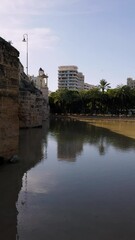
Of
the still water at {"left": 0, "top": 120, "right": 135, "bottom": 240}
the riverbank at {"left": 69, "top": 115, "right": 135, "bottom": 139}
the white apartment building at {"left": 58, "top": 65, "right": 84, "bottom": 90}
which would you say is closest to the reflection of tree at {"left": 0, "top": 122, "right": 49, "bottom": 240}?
the still water at {"left": 0, "top": 120, "right": 135, "bottom": 240}

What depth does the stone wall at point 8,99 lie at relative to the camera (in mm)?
14570

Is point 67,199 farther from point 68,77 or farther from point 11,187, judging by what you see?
point 68,77

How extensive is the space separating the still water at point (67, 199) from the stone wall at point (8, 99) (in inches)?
36.1

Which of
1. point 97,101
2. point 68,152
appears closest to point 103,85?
point 97,101

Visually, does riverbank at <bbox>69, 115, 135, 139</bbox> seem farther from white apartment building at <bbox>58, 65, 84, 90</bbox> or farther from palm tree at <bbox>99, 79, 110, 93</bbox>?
white apartment building at <bbox>58, 65, 84, 90</bbox>

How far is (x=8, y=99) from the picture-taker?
15008 millimetres

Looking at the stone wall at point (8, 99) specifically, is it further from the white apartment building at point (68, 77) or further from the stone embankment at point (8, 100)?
the white apartment building at point (68, 77)

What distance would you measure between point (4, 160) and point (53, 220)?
6855mm

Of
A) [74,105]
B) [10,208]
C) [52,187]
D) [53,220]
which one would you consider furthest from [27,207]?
A: [74,105]

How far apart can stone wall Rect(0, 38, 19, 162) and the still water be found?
916mm

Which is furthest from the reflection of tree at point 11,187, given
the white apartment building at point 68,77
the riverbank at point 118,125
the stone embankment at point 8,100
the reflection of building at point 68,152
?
the white apartment building at point 68,77

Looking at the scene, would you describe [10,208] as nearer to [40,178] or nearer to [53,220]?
[53,220]

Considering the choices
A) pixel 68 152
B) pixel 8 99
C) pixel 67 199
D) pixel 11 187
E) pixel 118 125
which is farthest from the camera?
pixel 118 125

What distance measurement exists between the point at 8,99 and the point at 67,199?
6.15m
